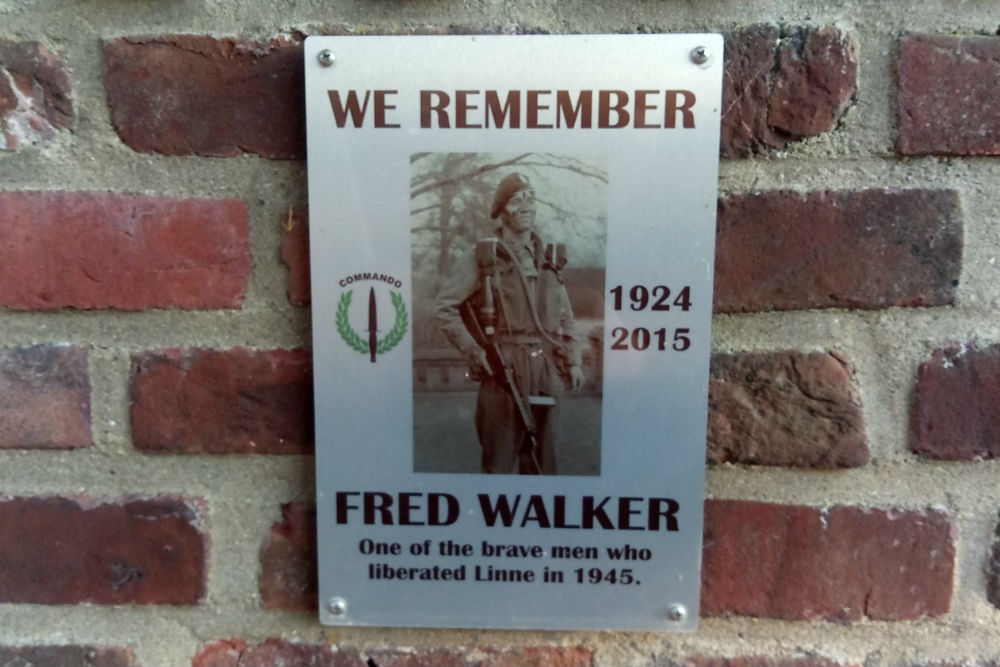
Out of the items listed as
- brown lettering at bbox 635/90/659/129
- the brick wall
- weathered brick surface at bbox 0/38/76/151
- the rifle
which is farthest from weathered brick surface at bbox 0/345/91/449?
brown lettering at bbox 635/90/659/129

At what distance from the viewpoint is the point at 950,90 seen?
1.26ft

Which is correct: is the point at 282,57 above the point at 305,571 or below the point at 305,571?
above

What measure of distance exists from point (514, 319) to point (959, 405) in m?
0.26

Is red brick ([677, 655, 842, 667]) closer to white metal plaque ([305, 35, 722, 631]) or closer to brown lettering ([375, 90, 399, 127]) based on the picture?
white metal plaque ([305, 35, 722, 631])

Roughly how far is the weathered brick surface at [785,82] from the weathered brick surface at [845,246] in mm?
37

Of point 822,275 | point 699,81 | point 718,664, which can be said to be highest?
point 699,81

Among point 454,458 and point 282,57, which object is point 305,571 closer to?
point 454,458

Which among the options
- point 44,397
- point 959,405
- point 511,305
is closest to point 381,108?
point 511,305

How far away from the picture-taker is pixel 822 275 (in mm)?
397

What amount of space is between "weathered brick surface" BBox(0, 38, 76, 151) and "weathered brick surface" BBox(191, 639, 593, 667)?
1.06ft

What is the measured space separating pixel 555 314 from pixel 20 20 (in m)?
0.34

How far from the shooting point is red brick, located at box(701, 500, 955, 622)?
0.41 meters

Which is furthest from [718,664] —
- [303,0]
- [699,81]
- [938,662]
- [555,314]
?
[303,0]

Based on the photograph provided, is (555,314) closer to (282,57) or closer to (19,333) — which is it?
(282,57)
